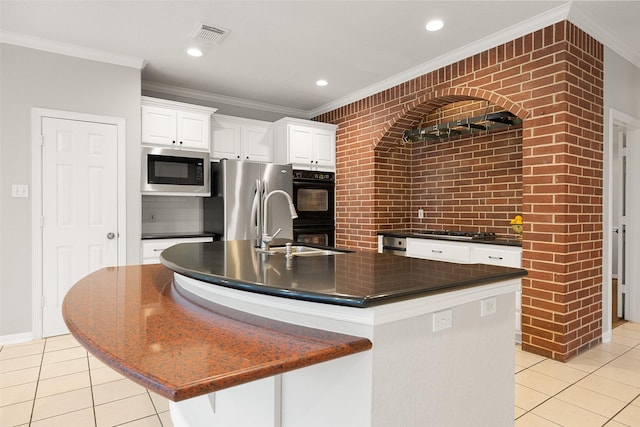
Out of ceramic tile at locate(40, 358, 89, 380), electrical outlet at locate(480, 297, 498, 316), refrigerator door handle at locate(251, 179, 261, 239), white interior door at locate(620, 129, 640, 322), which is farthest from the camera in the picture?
refrigerator door handle at locate(251, 179, 261, 239)

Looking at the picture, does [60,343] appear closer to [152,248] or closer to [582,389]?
[152,248]

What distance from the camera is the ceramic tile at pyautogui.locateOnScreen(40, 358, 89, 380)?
257 cm

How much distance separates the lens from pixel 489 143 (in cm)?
383

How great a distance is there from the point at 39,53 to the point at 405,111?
11.4ft

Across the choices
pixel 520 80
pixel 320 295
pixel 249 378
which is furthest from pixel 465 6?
pixel 249 378

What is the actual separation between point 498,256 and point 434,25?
196 centimetres

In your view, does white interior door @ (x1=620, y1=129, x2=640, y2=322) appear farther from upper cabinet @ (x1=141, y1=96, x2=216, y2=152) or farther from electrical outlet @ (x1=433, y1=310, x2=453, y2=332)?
upper cabinet @ (x1=141, y1=96, x2=216, y2=152)

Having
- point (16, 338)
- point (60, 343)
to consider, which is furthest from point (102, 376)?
point (16, 338)

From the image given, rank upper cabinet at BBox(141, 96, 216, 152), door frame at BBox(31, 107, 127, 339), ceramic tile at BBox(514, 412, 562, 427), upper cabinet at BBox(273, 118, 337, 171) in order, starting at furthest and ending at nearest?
upper cabinet at BBox(273, 118, 337, 171)
upper cabinet at BBox(141, 96, 216, 152)
door frame at BBox(31, 107, 127, 339)
ceramic tile at BBox(514, 412, 562, 427)

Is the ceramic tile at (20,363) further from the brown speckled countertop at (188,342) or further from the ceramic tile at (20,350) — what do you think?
the brown speckled countertop at (188,342)

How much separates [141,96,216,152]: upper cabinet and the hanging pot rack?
7.65 ft

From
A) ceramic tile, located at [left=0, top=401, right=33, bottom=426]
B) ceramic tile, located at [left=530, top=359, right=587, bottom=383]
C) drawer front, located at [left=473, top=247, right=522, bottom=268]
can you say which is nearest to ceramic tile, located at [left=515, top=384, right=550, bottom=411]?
ceramic tile, located at [left=530, top=359, right=587, bottom=383]

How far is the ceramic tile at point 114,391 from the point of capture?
2254 mm

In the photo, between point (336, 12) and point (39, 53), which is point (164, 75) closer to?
point (39, 53)
